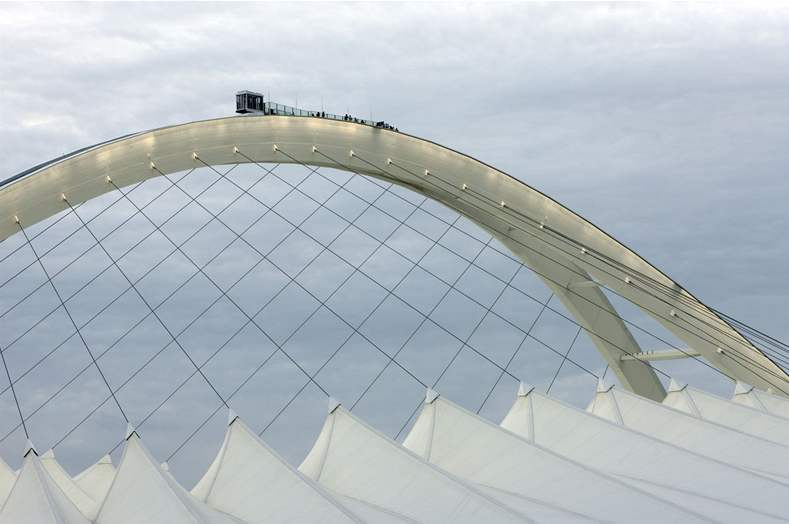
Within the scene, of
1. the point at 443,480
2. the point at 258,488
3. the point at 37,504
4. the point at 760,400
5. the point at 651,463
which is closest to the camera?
the point at 37,504

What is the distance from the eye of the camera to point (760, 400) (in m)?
34.9

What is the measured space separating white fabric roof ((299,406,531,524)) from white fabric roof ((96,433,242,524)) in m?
3.08

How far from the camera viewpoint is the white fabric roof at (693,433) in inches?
1065

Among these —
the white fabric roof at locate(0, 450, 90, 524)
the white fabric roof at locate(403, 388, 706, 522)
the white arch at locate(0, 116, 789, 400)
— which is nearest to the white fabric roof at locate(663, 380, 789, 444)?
the white arch at locate(0, 116, 789, 400)

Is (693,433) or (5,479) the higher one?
(5,479)

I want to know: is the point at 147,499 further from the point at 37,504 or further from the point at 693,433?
the point at 693,433

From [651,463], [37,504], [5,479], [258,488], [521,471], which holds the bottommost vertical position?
[5,479]

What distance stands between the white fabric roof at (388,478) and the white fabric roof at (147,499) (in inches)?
121

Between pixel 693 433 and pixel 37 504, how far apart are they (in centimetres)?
1674

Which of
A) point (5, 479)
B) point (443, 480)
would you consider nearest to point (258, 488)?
point (443, 480)

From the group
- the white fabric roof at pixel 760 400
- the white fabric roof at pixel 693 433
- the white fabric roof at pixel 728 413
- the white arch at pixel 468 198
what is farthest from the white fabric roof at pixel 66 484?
the white fabric roof at pixel 760 400

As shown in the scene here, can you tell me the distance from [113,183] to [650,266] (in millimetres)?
19000

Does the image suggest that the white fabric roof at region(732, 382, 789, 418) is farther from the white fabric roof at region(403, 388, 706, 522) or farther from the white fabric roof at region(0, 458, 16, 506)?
the white fabric roof at region(0, 458, 16, 506)

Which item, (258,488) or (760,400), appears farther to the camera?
(760,400)
